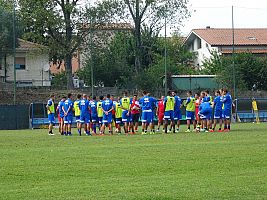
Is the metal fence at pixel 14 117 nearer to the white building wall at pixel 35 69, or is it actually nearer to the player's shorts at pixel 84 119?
the player's shorts at pixel 84 119

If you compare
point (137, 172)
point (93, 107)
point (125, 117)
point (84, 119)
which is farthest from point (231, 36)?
point (137, 172)

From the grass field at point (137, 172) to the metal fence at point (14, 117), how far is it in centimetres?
2358

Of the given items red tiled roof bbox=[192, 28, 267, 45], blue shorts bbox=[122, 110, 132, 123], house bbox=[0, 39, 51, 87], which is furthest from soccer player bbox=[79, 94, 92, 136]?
red tiled roof bbox=[192, 28, 267, 45]

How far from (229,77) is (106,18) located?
10368mm

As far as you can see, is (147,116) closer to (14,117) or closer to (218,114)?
(218,114)

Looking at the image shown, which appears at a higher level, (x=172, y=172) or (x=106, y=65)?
(x=106, y=65)

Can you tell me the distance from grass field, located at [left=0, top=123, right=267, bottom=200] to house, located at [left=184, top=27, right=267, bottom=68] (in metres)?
58.1

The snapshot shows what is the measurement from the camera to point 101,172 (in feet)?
53.4

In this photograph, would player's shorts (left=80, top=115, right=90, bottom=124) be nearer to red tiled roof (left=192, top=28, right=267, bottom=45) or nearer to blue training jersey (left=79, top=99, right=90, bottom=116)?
blue training jersey (left=79, top=99, right=90, bottom=116)

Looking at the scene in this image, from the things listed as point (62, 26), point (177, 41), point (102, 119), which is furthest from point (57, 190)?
point (177, 41)

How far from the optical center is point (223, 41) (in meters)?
86.1

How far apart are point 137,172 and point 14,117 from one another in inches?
1282

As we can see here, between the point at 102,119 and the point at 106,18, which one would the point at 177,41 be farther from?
the point at 102,119

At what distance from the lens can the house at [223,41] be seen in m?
83.7
